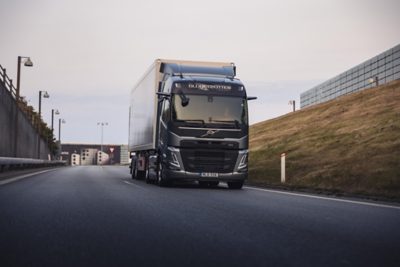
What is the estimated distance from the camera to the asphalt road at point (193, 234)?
176 inches

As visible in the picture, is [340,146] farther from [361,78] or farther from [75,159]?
[75,159]

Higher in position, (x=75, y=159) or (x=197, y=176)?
(x=75, y=159)

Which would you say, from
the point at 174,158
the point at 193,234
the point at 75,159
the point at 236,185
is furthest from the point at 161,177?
the point at 75,159

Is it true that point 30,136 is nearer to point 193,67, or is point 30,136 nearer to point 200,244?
point 193,67

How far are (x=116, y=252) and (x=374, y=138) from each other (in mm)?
24431

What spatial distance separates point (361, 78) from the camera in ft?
189

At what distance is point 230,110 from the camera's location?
15.4 metres

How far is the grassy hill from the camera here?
16781mm

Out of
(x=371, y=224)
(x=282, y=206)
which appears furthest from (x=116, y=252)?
(x=282, y=206)

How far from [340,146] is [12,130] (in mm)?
20115

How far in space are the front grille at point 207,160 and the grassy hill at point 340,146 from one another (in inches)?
91.8

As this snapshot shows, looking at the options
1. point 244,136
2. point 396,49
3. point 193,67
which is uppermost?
point 396,49

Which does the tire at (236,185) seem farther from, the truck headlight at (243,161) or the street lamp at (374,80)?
the street lamp at (374,80)

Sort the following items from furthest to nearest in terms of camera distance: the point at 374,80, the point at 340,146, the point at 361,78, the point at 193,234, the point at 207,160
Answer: the point at 361,78 → the point at 374,80 → the point at 340,146 → the point at 207,160 → the point at 193,234
